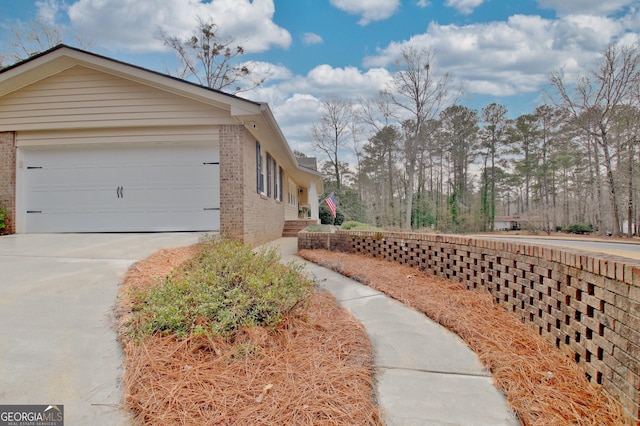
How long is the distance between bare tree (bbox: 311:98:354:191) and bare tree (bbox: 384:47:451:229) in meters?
7.13

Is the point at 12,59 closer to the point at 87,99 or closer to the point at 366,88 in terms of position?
the point at 87,99

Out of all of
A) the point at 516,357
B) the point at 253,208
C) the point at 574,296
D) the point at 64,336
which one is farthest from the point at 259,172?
the point at 574,296

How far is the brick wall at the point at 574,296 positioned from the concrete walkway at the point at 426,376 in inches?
23.9

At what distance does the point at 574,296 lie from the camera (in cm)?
215

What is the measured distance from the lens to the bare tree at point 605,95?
1631 cm

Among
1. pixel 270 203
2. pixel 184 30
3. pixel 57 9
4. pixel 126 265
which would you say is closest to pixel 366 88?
pixel 184 30

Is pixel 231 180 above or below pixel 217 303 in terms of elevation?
above

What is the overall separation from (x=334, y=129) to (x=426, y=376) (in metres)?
28.3

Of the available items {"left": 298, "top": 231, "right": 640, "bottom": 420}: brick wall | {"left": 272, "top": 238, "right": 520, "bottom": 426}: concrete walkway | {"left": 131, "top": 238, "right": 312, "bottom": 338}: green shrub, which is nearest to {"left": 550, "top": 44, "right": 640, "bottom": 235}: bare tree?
{"left": 298, "top": 231, "right": 640, "bottom": 420}: brick wall

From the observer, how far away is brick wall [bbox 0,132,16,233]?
23.4 ft

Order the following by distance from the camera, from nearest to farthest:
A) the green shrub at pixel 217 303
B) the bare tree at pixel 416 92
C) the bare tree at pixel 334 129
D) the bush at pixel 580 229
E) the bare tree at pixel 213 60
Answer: the green shrub at pixel 217 303 < the bare tree at pixel 213 60 < the bare tree at pixel 416 92 < the bush at pixel 580 229 < the bare tree at pixel 334 129

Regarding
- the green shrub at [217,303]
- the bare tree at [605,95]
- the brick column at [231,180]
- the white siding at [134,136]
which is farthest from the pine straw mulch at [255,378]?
the bare tree at [605,95]

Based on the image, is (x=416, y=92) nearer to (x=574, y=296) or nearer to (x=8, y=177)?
(x=8, y=177)

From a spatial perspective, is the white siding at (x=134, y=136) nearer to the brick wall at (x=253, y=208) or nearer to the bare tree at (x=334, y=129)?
the brick wall at (x=253, y=208)
